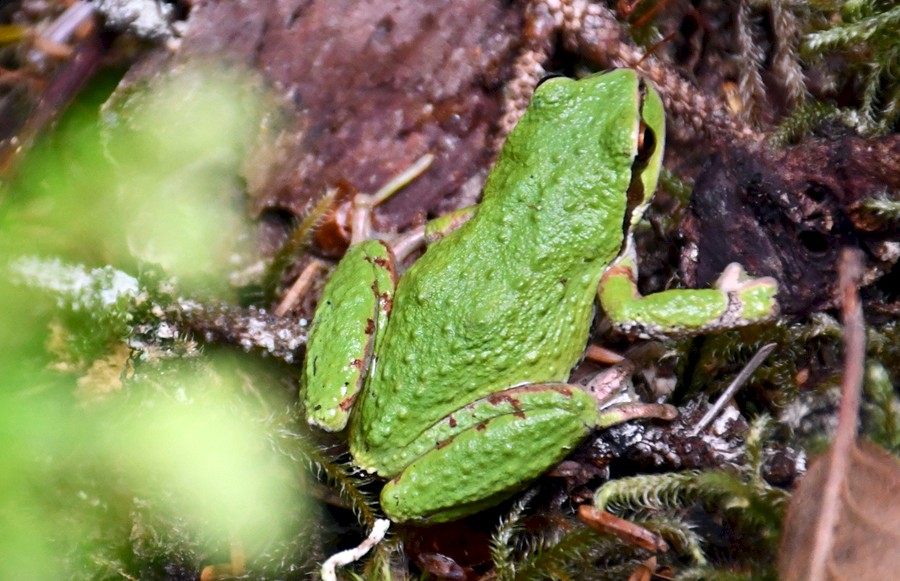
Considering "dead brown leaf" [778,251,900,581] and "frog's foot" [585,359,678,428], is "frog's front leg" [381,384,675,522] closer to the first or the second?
"frog's foot" [585,359,678,428]

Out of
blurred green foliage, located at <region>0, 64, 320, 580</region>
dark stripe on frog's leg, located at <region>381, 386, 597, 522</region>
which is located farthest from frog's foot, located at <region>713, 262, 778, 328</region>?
blurred green foliage, located at <region>0, 64, 320, 580</region>

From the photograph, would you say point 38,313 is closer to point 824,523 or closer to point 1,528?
point 1,528

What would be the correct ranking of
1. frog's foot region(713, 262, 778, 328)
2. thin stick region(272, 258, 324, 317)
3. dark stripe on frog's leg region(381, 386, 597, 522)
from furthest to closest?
thin stick region(272, 258, 324, 317), frog's foot region(713, 262, 778, 328), dark stripe on frog's leg region(381, 386, 597, 522)

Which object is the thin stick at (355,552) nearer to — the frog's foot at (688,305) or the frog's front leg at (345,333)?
the frog's front leg at (345,333)

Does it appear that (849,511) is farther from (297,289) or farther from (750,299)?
(297,289)

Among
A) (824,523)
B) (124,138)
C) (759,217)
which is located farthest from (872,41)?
(124,138)

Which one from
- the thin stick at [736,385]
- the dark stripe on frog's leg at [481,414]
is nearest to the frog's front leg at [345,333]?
the dark stripe on frog's leg at [481,414]
